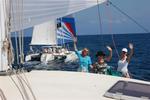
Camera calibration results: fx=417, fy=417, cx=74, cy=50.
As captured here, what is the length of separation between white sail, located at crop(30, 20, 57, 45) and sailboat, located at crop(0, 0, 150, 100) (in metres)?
40.4

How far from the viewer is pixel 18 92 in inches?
217

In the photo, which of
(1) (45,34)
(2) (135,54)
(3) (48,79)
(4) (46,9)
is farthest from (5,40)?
(2) (135,54)

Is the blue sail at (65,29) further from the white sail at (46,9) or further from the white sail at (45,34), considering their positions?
the white sail at (46,9)

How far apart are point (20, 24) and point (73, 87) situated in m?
2.18

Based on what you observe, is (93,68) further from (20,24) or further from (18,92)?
(18,92)

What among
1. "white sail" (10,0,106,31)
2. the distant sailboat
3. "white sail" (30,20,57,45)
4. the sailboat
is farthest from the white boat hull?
"white sail" (30,20,57,45)

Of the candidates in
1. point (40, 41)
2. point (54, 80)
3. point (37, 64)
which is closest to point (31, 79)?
point (54, 80)

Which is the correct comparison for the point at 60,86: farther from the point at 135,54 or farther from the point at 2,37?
the point at 135,54

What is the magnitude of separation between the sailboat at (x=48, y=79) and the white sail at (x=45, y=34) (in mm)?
40395

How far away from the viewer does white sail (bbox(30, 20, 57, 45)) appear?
4928 centimetres

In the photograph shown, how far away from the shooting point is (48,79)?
6.13 m

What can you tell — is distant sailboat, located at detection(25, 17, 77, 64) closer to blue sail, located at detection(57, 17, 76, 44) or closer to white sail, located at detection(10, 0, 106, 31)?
blue sail, located at detection(57, 17, 76, 44)

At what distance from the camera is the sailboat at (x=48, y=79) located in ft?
17.8

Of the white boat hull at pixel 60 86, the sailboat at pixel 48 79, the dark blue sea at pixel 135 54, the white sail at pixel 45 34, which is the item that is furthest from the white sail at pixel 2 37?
the white sail at pixel 45 34
